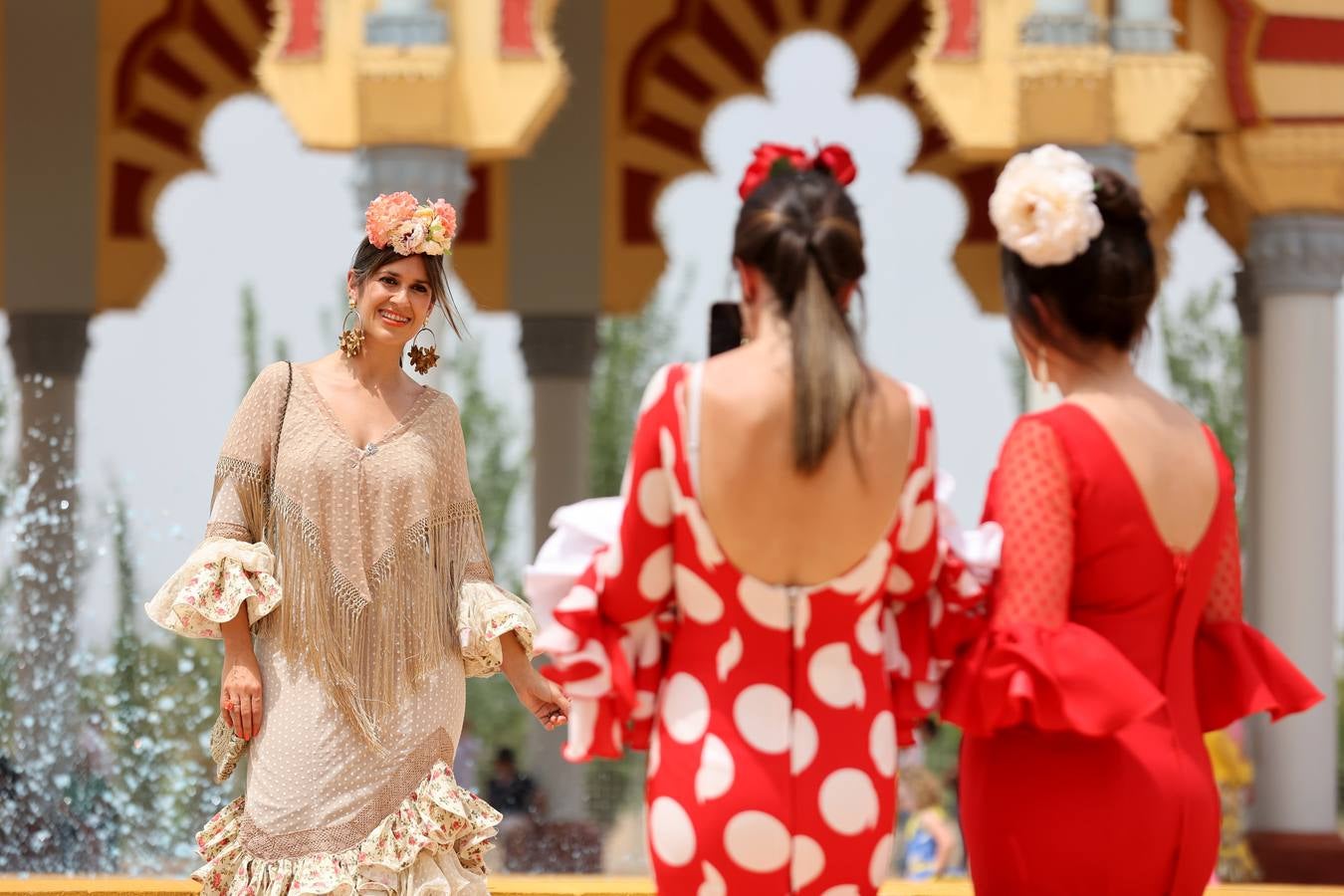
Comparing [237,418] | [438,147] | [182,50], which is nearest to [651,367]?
[182,50]

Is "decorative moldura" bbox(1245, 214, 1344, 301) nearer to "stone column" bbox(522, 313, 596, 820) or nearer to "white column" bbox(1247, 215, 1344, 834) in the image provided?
"white column" bbox(1247, 215, 1344, 834)

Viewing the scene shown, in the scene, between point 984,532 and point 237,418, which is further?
point 237,418

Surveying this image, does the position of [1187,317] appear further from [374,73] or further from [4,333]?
[374,73]

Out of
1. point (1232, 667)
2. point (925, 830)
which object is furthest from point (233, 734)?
point (925, 830)

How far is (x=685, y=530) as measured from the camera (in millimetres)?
3199

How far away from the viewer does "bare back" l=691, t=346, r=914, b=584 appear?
313 centimetres

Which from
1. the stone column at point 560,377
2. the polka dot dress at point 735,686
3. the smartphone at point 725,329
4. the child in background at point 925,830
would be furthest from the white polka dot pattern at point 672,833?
the stone column at point 560,377

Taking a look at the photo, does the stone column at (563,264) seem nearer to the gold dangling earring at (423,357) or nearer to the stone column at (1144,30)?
the stone column at (1144,30)

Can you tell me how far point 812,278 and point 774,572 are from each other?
428mm

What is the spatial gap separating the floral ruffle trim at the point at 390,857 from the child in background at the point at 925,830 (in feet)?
15.4

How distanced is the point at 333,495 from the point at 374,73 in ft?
16.8

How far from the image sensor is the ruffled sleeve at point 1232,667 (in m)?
3.44

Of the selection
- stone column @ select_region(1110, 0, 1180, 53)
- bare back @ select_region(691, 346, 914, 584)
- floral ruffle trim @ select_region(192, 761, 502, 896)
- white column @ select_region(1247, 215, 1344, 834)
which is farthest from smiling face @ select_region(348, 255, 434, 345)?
white column @ select_region(1247, 215, 1344, 834)

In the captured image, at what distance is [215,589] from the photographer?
4020 mm
